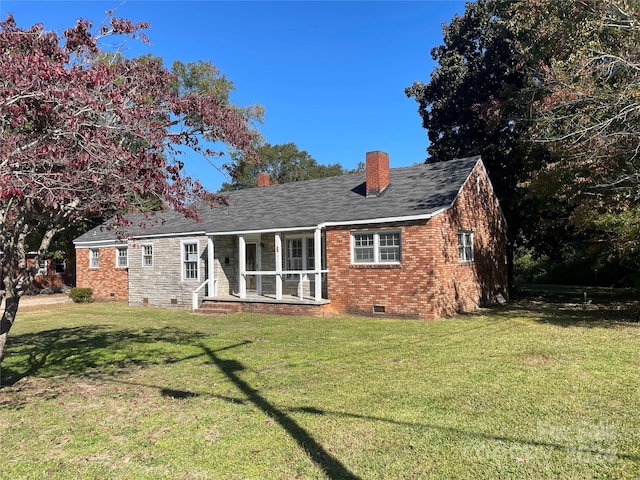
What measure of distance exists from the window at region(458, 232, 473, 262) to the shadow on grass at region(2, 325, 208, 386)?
9031mm

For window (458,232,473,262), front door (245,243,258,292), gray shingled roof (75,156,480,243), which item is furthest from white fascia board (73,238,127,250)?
window (458,232,473,262)

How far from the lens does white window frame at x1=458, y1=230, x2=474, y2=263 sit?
52.1 feet

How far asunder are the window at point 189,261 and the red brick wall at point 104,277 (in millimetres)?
5662

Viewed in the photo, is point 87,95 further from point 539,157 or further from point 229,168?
point 539,157

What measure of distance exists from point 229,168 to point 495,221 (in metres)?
14.2

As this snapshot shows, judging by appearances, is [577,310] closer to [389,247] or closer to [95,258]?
[389,247]

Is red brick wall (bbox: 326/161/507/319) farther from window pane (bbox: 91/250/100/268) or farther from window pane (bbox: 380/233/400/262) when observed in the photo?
window pane (bbox: 91/250/100/268)

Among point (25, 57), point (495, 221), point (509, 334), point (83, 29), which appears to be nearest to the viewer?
point (25, 57)

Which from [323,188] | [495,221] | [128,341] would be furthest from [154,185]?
[495,221]

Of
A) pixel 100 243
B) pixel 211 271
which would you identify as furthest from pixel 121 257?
pixel 211 271

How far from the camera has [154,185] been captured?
6664mm

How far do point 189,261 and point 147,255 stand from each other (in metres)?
2.70

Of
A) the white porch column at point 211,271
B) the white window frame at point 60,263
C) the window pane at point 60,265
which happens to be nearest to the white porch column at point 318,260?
the white porch column at point 211,271

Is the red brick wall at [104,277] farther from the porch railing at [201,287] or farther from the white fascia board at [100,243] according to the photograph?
the porch railing at [201,287]
